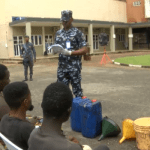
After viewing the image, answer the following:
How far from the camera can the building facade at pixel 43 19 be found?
22.0 meters

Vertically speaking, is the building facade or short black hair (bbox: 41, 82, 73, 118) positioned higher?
the building facade

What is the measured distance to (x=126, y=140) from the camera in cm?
365

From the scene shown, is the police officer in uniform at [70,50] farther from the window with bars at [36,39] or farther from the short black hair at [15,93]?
Answer: the window with bars at [36,39]

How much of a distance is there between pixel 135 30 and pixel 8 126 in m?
36.5

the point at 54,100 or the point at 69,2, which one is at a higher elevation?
the point at 69,2

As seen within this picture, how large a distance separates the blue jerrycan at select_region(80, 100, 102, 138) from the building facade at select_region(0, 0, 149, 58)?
17338mm

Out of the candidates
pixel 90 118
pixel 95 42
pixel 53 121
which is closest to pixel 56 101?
pixel 53 121

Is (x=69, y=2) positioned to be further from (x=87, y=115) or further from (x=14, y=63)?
(x=87, y=115)

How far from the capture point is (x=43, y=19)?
21.3m

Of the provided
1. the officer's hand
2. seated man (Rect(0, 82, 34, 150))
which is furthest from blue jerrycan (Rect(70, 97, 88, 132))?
seated man (Rect(0, 82, 34, 150))

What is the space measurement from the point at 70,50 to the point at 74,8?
2494 cm

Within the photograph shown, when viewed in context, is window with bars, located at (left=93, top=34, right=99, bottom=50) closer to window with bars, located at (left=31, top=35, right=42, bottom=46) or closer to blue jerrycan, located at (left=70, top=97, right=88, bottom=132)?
window with bars, located at (left=31, top=35, right=42, bottom=46)

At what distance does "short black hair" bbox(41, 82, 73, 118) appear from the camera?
1607mm

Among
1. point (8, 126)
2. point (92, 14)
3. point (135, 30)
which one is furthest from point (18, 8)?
point (8, 126)
